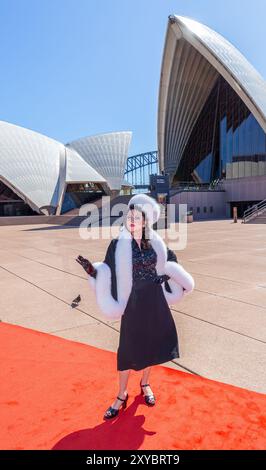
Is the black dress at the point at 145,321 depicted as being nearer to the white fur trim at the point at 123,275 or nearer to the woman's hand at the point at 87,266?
the white fur trim at the point at 123,275

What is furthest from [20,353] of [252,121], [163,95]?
[163,95]

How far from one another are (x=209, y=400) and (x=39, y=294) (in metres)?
4.44

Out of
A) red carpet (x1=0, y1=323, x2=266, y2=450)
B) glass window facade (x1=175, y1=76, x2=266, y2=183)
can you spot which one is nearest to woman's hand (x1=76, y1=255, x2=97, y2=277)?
red carpet (x1=0, y1=323, x2=266, y2=450)

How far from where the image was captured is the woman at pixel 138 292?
291 cm

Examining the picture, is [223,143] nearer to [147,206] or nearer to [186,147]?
[186,147]

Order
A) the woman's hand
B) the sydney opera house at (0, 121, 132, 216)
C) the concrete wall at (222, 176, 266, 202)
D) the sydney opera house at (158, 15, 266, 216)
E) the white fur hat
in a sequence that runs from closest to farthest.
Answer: the woman's hand < the white fur hat < the concrete wall at (222, 176, 266, 202) < the sydney opera house at (158, 15, 266, 216) < the sydney opera house at (0, 121, 132, 216)

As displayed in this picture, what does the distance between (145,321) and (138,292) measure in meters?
0.24

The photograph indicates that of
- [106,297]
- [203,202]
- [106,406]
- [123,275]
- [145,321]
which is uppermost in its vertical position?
[203,202]

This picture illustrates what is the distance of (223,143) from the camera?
48.5 metres

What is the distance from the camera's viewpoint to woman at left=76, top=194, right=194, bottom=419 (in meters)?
2.91

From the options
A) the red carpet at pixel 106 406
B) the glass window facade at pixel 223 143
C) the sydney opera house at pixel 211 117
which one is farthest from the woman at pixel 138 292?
the glass window facade at pixel 223 143

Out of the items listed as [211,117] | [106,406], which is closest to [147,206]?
[106,406]

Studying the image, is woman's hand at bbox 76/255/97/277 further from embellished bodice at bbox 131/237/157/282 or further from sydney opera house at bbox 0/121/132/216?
sydney opera house at bbox 0/121/132/216

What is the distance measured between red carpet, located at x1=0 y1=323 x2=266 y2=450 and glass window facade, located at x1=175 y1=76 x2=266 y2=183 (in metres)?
42.6
